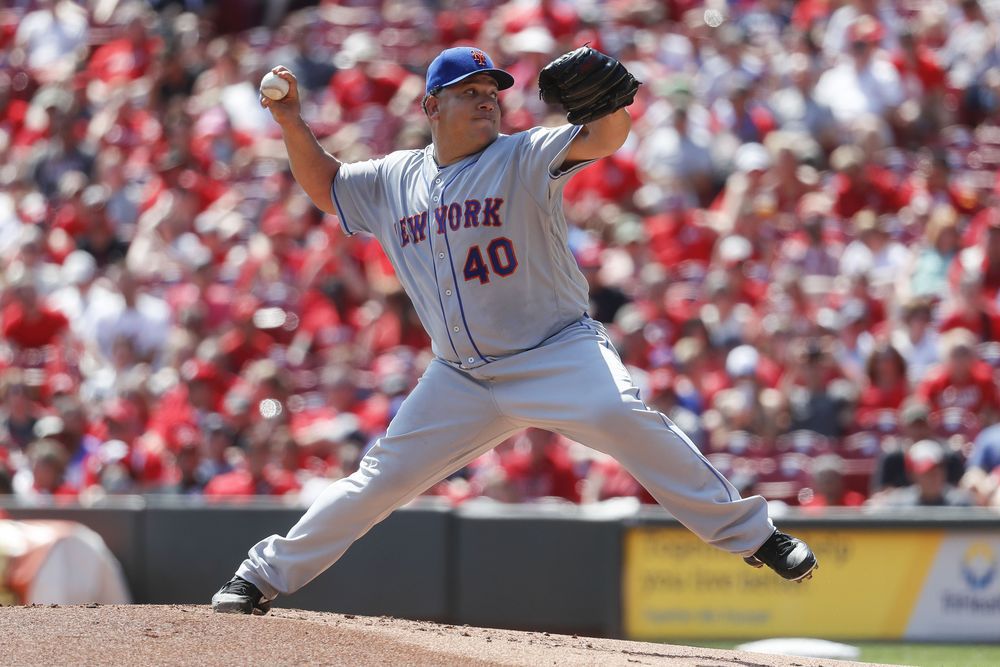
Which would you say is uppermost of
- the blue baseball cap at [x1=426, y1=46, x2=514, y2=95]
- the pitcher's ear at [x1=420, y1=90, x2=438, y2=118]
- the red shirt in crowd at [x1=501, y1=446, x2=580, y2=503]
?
the blue baseball cap at [x1=426, y1=46, x2=514, y2=95]

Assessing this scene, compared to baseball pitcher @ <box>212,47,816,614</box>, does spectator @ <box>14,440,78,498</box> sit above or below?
below

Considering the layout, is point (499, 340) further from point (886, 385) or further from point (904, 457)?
point (886, 385)

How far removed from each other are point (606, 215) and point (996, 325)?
9.30ft

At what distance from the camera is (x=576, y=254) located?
10.1 meters

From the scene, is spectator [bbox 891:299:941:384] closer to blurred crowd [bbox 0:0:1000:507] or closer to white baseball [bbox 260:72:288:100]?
blurred crowd [bbox 0:0:1000:507]

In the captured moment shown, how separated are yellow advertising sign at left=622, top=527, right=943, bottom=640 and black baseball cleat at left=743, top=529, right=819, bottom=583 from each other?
296 cm

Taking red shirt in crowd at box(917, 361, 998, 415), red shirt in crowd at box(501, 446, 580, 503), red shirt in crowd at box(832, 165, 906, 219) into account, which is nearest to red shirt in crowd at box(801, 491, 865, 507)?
red shirt in crowd at box(917, 361, 998, 415)

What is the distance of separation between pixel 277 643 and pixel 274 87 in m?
1.74

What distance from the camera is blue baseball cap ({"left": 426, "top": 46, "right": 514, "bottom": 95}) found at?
464 centimetres

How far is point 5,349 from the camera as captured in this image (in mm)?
10594

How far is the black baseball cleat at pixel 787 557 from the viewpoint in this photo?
4.49 m

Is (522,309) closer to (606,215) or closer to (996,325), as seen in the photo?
(996,325)

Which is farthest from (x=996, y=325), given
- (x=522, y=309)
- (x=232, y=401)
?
(x=522, y=309)

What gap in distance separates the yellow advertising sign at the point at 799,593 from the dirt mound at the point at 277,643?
229 cm
